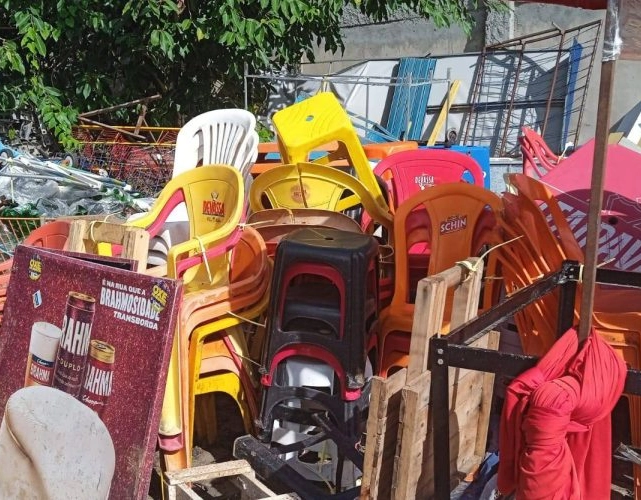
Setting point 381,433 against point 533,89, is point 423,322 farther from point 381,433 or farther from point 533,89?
point 533,89

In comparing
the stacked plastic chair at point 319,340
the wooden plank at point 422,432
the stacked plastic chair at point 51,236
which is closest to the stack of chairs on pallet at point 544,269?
the wooden plank at point 422,432

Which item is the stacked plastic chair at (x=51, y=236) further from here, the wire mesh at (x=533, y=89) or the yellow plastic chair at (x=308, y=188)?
the wire mesh at (x=533, y=89)

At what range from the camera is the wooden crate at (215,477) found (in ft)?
8.61

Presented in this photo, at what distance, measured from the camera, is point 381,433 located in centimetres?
215

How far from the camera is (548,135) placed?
10.6 meters

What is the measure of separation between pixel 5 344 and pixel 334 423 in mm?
1269

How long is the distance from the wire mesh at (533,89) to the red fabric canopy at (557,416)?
863 centimetres

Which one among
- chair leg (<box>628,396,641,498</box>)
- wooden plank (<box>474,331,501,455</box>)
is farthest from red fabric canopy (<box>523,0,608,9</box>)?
chair leg (<box>628,396,641,498</box>)

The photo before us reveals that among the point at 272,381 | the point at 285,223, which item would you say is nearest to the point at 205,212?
the point at 285,223

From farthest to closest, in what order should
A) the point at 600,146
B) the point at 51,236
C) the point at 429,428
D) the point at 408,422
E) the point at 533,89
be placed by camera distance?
1. the point at 533,89
2. the point at 51,236
3. the point at 429,428
4. the point at 408,422
5. the point at 600,146

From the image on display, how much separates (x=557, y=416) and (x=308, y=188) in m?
2.38

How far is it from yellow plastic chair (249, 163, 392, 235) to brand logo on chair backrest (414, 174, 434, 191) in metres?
0.47

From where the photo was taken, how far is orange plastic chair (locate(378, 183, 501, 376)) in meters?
3.21

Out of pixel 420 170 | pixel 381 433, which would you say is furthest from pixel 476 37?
pixel 381 433
